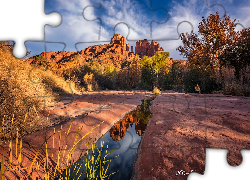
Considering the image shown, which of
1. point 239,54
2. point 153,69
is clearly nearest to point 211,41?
point 239,54

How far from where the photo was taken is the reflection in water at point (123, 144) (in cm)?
182

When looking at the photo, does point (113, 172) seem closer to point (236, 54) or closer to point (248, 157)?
point (248, 157)

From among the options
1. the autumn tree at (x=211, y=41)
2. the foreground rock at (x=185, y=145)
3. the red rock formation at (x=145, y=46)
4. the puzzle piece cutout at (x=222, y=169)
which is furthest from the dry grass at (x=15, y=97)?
the autumn tree at (x=211, y=41)

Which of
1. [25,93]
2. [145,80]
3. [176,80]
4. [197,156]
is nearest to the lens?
[197,156]

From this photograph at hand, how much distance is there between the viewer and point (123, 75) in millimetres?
18531

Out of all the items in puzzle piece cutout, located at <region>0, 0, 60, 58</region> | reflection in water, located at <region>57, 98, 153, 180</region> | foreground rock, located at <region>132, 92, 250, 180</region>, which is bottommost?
reflection in water, located at <region>57, 98, 153, 180</region>

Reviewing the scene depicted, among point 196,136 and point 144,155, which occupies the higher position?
point 196,136

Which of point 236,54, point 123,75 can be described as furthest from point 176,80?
point 123,75

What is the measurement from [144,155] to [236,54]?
1056 centimetres

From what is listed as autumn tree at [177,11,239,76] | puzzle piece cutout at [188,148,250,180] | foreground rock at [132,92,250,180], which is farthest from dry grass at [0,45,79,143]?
autumn tree at [177,11,239,76]

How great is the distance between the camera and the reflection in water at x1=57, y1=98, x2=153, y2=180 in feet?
5.98

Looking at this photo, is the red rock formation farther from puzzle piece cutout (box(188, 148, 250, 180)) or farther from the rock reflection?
puzzle piece cutout (box(188, 148, 250, 180))

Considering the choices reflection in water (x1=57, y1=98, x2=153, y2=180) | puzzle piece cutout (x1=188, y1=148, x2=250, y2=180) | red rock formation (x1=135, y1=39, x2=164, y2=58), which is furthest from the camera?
red rock formation (x1=135, y1=39, x2=164, y2=58)

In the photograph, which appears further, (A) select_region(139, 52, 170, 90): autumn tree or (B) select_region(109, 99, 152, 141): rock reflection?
(A) select_region(139, 52, 170, 90): autumn tree
